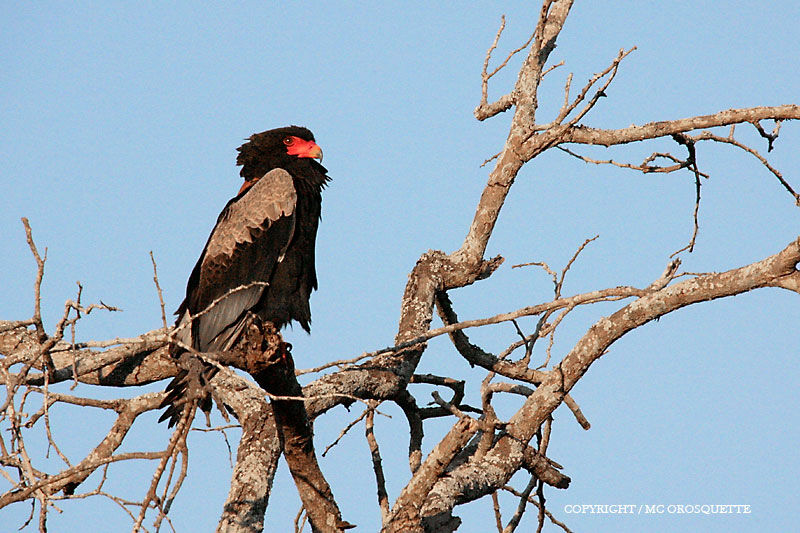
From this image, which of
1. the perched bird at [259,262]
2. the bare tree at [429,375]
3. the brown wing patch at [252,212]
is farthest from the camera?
the brown wing patch at [252,212]

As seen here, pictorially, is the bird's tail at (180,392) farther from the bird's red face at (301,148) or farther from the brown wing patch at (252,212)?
the bird's red face at (301,148)

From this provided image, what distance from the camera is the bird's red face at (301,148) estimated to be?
5376mm

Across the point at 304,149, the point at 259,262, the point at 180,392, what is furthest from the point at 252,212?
the point at 180,392

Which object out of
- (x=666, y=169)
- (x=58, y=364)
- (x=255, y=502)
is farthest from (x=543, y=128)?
(x=58, y=364)

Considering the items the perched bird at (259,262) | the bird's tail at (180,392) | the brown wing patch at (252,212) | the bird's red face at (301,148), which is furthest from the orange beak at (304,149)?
the bird's tail at (180,392)

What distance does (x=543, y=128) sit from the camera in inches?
179

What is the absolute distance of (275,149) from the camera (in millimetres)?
5461

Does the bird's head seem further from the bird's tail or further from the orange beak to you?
the bird's tail

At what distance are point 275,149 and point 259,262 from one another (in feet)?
3.40

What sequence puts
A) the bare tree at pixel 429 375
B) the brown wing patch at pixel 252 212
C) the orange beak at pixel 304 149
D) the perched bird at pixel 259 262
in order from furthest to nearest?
Result: 1. the orange beak at pixel 304 149
2. the brown wing patch at pixel 252 212
3. the perched bird at pixel 259 262
4. the bare tree at pixel 429 375

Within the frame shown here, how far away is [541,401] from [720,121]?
1.71m

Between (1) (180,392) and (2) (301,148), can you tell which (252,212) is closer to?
(2) (301,148)

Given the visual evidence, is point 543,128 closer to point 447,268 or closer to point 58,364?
point 447,268

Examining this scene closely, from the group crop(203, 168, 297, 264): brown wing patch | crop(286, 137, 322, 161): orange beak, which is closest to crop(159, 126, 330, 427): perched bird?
crop(203, 168, 297, 264): brown wing patch
